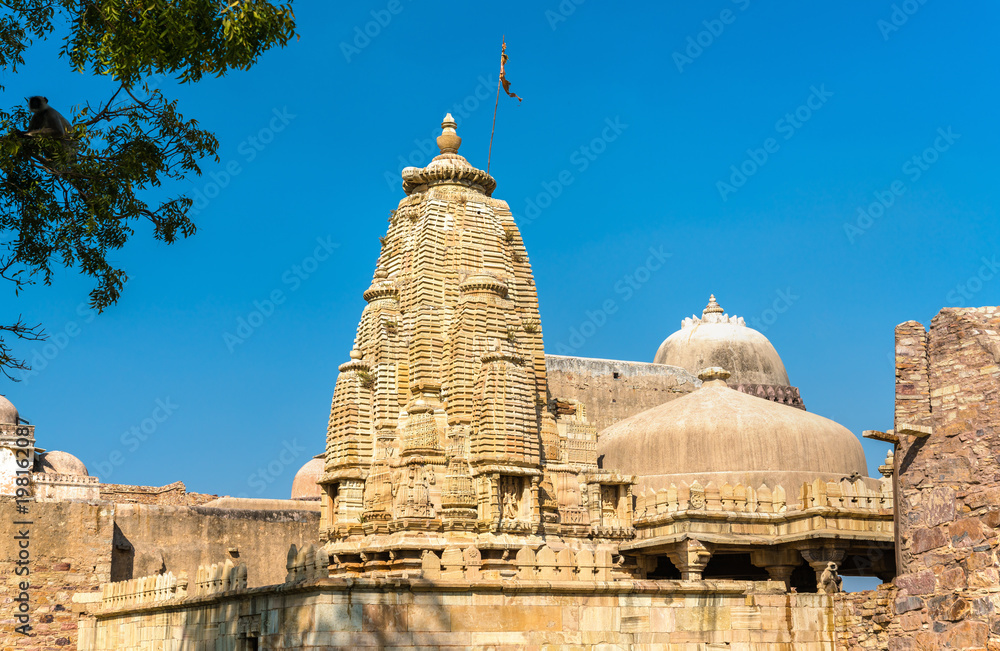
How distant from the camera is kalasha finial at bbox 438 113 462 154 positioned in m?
31.3

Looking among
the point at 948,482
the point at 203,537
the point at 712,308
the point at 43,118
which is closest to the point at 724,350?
the point at 712,308

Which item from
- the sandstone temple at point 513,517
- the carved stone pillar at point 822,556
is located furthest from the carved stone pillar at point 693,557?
the carved stone pillar at point 822,556

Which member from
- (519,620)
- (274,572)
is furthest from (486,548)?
(274,572)

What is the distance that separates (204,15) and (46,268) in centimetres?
329

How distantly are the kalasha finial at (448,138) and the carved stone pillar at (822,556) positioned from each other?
44.6 ft

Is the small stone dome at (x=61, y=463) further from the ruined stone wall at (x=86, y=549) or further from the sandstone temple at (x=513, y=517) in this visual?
the ruined stone wall at (x=86, y=549)

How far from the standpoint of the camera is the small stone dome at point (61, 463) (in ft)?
144

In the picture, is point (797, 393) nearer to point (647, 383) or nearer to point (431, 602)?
point (647, 383)

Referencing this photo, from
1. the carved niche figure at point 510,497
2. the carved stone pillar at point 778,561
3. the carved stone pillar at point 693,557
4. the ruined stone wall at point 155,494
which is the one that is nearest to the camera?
the carved stone pillar at point 693,557

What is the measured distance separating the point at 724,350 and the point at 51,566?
73.0ft

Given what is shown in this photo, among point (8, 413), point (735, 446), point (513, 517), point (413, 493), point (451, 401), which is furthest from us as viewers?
point (8, 413)

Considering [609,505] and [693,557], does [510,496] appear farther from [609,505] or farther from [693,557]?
[693,557]

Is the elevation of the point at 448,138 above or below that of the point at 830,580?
above

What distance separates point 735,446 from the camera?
26906mm
